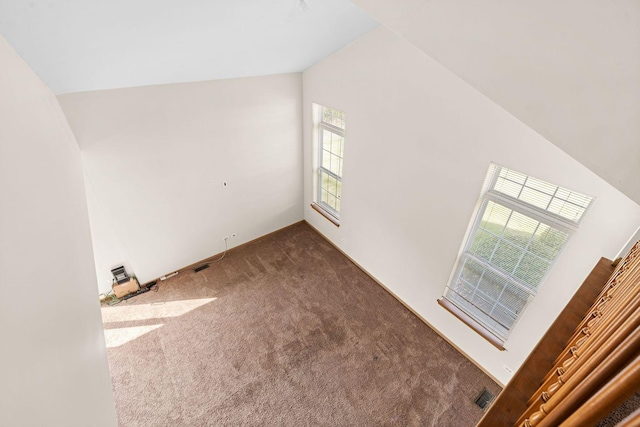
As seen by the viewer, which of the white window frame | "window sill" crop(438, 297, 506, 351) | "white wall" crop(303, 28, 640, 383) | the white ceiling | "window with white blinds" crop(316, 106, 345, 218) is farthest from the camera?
the white window frame

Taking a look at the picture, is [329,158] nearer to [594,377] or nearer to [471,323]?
[471,323]

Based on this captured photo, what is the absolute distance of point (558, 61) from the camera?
2.68 ft

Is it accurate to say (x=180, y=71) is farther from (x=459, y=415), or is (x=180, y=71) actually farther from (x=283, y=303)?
(x=459, y=415)

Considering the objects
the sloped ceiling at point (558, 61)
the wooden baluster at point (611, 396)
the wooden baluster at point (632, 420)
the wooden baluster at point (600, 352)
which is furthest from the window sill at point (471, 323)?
the wooden baluster at point (632, 420)

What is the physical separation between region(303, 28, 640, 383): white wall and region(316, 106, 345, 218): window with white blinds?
28 centimetres

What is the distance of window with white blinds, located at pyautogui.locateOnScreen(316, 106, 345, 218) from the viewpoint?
4.24m

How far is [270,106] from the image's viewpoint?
427 cm

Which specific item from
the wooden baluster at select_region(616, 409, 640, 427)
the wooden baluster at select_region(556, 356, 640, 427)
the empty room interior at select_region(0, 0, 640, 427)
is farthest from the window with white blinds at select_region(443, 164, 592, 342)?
the wooden baluster at select_region(616, 409, 640, 427)

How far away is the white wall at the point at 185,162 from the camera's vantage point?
3250mm

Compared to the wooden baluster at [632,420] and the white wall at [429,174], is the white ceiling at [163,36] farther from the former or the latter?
the wooden baluster at [632,420]

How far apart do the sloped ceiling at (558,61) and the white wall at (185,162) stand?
3223 millimetres

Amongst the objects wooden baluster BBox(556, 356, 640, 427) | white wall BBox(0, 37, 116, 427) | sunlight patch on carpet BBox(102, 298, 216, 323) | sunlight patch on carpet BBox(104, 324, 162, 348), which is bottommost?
sunlight patch on carpet BBox(104, 324, 162, 348)

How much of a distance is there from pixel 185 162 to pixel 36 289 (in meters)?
3.28

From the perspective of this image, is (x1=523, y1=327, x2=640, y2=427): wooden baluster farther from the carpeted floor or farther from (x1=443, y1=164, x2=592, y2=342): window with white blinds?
the carpeted floor
